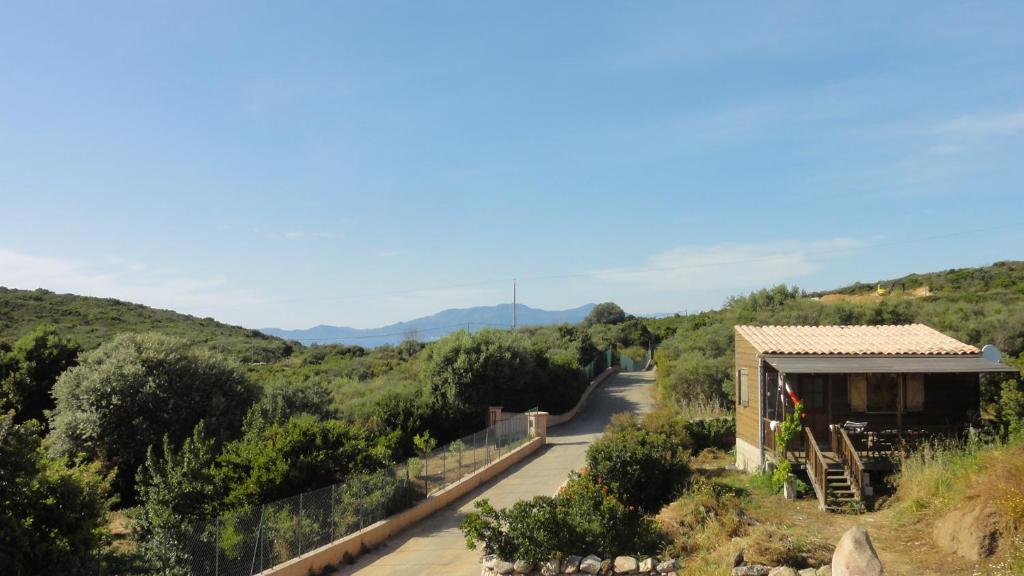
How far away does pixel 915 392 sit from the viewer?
62.2ft

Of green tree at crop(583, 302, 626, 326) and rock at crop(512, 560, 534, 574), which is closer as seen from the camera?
rock at crop(512, 560, 534, 574)

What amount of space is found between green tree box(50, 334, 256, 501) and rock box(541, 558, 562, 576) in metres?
12.9

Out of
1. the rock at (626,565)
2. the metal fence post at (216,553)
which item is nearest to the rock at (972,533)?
the rock at (626,565)

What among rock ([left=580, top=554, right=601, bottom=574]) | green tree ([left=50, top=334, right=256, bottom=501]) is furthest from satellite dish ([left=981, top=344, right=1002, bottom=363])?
green tree ([left=50, top=334, right=256, bottom=501])

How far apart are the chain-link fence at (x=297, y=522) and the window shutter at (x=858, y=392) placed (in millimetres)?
10527

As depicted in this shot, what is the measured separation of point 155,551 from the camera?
10695mm

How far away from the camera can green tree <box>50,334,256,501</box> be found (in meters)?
20.9

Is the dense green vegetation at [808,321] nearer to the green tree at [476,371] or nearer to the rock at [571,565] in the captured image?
the green tree at [476,371]

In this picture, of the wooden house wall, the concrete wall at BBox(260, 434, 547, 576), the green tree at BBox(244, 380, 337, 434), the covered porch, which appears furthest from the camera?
the green tree at BBox(244, 380, 337, 434)

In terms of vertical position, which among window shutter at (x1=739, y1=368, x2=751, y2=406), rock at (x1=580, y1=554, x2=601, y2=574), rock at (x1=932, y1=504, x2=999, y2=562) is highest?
window shutter at (x1=739, y1=368, x2=751, y2=406)

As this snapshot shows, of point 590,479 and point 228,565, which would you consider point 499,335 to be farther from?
→ point 228,565

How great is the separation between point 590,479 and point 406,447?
10.9m

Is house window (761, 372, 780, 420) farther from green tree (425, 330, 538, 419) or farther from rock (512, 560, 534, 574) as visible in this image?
green tree (425, 330, 538, 419)

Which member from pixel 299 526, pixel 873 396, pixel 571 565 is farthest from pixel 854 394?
pixel 299 526
